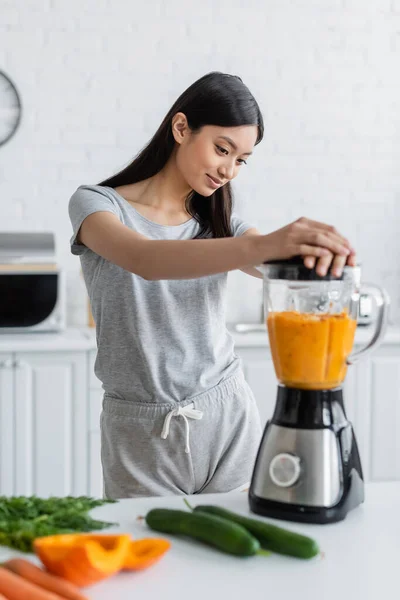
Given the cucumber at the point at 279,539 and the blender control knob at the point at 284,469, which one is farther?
the blender control knob at the point at 284,469

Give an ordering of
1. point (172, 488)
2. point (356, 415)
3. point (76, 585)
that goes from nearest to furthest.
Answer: point (76, 585)
point (172, 488)
point (356, 415)

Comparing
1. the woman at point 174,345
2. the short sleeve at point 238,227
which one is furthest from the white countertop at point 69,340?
the woman at point 174,345

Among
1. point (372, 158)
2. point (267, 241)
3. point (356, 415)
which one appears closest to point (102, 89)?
point (372, 158)

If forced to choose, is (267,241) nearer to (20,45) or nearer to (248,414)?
(248,414)

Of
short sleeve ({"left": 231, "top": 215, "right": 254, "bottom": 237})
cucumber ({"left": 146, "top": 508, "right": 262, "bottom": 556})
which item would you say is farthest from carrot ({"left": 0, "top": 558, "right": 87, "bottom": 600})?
short sleeve ({"left": 231, "top": 215, "right": 254, "bottom": 237})

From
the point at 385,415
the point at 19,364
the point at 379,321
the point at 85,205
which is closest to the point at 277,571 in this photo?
the point at 379,321

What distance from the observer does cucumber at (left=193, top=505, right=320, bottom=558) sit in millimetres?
1117

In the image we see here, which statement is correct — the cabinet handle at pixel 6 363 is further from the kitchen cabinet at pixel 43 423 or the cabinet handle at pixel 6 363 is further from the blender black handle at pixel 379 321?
the blender black handle at pixel 379 321

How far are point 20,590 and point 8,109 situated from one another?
2.77 metres

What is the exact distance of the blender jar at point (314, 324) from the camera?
4.20ft

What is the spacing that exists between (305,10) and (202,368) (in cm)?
243

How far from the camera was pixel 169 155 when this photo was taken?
1764mm

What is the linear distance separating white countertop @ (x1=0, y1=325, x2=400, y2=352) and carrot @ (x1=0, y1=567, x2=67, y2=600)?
2065 mm

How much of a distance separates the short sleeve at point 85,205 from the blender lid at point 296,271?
16.2 inches
